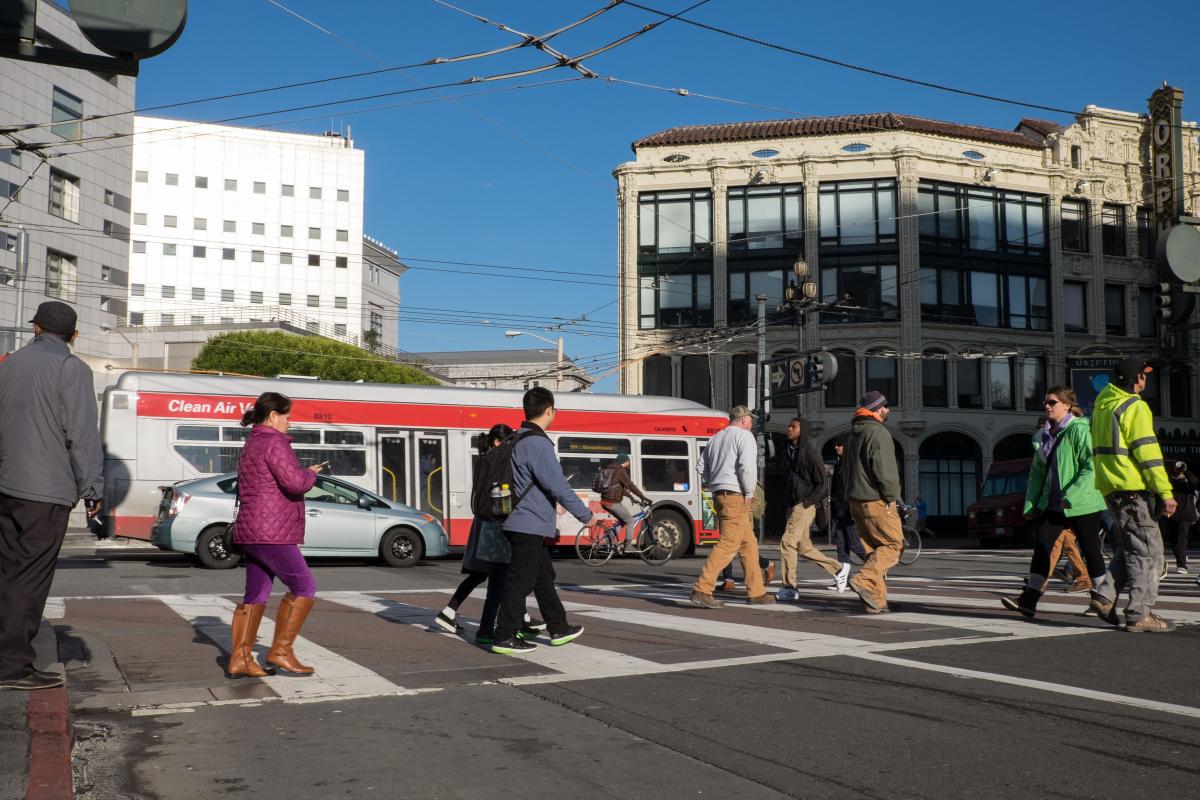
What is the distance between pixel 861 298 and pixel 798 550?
32179 mm

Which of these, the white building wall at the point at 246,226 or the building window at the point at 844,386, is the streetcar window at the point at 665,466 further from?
the white building wall at the point at 246,226

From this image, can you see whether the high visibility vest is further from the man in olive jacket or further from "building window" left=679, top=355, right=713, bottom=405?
"building window" left=679, top=355, right=713, bottom=405

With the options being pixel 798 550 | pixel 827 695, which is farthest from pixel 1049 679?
pixel 798 550

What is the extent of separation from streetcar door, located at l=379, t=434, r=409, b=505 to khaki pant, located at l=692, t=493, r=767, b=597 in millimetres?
10313

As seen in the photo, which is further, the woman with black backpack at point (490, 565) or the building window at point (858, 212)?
the building window at point (858, 212)

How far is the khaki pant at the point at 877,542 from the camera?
30.4ft

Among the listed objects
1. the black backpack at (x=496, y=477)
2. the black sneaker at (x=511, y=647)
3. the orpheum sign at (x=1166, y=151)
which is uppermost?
the orpheum sign at (x=1166, y=151)

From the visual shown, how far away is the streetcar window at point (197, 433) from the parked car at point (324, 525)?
1.49m

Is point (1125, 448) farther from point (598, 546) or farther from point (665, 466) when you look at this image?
point (665, 466)

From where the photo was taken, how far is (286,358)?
64.0 metres

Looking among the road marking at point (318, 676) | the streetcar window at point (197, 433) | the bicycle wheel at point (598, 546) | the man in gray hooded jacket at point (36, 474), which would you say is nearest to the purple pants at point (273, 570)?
the road marking at point (318, 676)

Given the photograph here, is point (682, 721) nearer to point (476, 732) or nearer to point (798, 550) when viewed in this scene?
point (476, 732)

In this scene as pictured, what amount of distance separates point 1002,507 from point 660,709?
27.4 m

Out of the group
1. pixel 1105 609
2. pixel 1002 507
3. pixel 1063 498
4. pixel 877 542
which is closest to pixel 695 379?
pixel 1002 507
